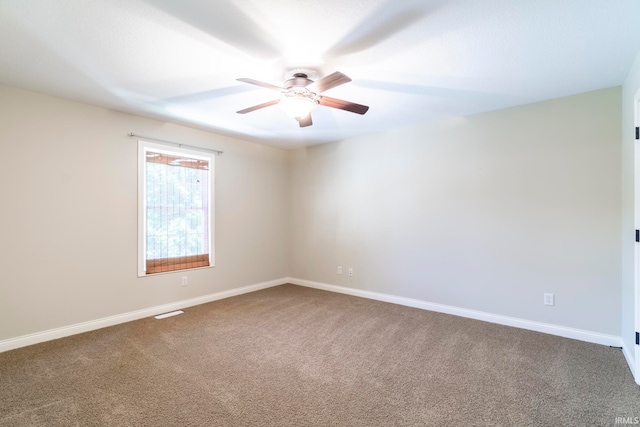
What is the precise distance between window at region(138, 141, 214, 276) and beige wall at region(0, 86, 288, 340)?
0.12 meters

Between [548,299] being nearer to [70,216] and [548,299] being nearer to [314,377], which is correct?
[314,377]

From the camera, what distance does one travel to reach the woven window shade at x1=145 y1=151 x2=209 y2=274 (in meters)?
3.95

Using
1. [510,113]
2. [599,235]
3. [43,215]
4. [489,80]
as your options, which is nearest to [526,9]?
[489,80]

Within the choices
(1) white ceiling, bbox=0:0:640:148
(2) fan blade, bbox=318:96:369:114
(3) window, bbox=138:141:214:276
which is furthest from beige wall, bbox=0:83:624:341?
(2) fan blade, bbox=318:96:369:114

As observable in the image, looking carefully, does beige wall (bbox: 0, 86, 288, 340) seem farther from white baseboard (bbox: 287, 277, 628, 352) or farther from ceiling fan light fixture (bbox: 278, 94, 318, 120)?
white baseboard (bbox: 287, 277, 628, 352)

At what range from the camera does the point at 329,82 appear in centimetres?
227

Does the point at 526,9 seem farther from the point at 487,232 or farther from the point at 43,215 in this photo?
the point at 43,215

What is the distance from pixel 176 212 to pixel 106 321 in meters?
1.53

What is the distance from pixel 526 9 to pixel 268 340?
337 centimetres

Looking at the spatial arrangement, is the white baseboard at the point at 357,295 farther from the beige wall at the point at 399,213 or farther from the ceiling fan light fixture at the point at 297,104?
the ceiling fan light fixture at the point at 297,104

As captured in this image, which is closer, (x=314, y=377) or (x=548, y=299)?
(x=314, y=377)

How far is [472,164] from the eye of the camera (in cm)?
379

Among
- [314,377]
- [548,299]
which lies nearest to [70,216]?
[314,377]

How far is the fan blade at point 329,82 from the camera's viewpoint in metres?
2.14
